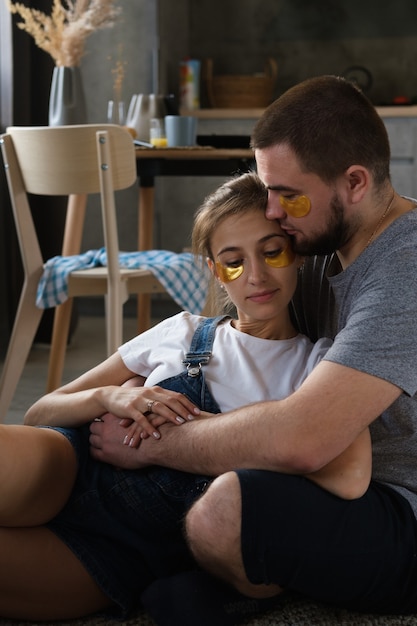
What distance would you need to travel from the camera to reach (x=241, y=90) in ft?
18.4

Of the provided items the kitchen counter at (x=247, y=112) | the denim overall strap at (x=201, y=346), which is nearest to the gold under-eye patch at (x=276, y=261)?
the denim overall strap at (x=201, y=346)

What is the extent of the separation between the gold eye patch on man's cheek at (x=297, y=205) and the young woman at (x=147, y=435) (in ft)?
0.21

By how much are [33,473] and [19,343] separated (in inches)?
60.7

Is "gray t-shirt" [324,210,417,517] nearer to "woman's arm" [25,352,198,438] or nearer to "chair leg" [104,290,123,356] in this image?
"woman's arm" [25,352,198,438]

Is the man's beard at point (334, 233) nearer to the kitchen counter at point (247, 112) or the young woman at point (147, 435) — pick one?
the young woman at point (147, 435)

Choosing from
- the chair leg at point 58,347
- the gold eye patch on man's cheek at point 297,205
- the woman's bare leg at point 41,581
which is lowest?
the chair leg at point 58,347

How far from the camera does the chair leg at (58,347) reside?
3311mm

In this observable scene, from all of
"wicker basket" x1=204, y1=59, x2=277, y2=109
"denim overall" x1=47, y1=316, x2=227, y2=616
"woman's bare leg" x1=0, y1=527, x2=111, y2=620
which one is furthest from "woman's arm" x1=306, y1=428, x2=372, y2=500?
"wicker basket" x1=204, y1=59, x2=277, y2=109

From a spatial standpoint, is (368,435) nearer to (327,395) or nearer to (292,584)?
(327,395)

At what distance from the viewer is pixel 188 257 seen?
3246 mm

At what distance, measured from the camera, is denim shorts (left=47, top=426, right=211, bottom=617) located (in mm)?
1632

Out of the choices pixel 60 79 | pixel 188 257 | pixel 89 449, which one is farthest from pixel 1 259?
pixel 89 449

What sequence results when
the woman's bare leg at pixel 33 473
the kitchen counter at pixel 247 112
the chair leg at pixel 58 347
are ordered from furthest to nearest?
the kitchen counter at pixel 247 112
the chair leg at pixel 58 347
the woman's bare leg at pixel 33 473

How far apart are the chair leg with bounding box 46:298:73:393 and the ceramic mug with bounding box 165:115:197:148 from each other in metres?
0.73
